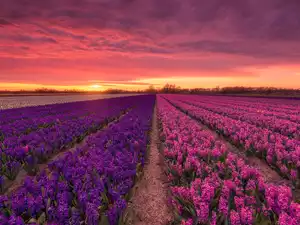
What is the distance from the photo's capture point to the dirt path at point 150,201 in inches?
151

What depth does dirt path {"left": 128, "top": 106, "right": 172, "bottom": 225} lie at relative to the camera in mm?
3837

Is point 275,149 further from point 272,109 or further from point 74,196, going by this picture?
point 272,109

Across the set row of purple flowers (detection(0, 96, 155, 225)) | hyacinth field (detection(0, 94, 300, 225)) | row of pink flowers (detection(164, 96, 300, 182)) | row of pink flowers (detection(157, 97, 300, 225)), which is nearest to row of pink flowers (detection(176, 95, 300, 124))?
row of pink flowers (detection(164, 96, 300, 182))

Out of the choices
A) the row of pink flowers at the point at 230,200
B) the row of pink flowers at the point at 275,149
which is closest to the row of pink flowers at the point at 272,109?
the row of pink flowers at the point at 275,149

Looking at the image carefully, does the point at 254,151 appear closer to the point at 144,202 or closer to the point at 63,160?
the point at 144,202

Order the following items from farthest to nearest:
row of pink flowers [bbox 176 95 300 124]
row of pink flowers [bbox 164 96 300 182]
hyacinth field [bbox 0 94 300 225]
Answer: row of pink flowers [bbox 176 95 300 124] → row of pink flowers [bbox 164 96 300 182] → hyacinth field [bbox 0 94 300 225]

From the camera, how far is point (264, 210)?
3.13m

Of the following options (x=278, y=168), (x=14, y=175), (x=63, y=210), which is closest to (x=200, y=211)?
(x=63, y=210)

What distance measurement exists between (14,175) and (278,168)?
6.66 meters

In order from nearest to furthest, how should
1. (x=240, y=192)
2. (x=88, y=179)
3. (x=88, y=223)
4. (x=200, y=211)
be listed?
(x=88, y=223), (x=200, y=211), (x=240, y=192), (x=88, y=179)

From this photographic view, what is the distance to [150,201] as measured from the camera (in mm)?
4484

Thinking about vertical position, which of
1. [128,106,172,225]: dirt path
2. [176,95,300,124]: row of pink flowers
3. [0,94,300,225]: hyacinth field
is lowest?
[128,106,172,225]: dirt path

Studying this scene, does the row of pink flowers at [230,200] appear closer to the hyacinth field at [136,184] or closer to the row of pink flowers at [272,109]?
the hyacinth field at [136,184]

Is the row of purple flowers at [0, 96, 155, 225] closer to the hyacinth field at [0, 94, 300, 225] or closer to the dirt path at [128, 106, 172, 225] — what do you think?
the hyacinth field at [0, 94, 300, 225]
